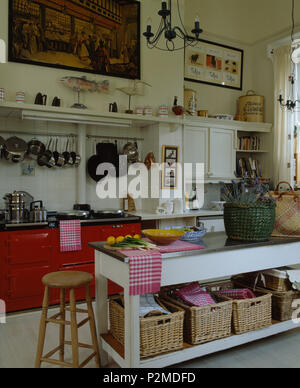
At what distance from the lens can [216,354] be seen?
8.88 ft

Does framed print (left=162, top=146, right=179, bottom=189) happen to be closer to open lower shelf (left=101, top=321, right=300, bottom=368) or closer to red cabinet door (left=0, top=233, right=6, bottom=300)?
red cabinet door (left=0, top=233, right=6, bottom=300)

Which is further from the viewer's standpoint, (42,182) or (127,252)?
(42,182)

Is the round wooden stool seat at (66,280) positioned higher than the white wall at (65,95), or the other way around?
the white wall at (65,95)

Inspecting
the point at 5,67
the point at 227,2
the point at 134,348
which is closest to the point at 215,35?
the point at 227,2

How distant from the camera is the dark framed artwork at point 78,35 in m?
3.93

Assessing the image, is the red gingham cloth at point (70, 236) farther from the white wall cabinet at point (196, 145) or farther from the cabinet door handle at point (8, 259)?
the white wall cabinet at point (196, 145)

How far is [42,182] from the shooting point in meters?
4.32

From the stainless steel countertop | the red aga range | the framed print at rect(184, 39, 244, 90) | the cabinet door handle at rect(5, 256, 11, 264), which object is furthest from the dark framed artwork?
the stainless steel countertop

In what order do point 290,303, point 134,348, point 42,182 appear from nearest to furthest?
point 134,348
point 290,303
point 42,182

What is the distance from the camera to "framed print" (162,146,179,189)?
4738 millimetres

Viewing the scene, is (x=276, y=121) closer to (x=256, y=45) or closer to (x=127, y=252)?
(x=256, y=45)

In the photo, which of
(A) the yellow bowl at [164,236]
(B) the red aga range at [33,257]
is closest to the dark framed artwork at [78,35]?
(B) the red aga range at [33,257]

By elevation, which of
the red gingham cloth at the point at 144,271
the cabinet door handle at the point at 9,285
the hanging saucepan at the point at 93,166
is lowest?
the cabinet door handle at the point at 9,285

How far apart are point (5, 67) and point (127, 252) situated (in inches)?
108
